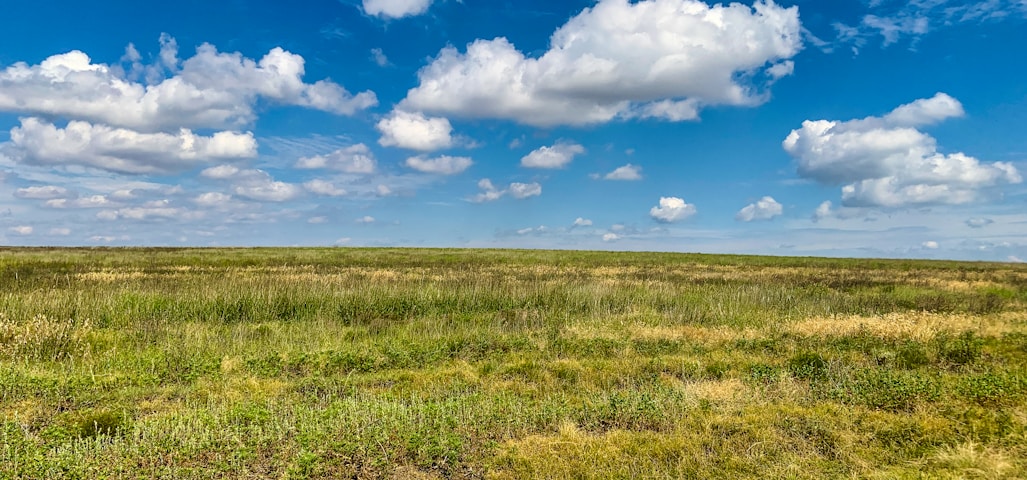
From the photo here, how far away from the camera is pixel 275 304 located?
1827 cm

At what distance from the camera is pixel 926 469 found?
6.02m

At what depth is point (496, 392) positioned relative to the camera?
9.16 meters

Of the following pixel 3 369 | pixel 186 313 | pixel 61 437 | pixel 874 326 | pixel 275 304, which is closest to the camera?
pixel 61 437

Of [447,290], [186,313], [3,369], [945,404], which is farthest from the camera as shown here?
[447,290]

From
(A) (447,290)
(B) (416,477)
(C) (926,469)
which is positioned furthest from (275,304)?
(C) (926,469)

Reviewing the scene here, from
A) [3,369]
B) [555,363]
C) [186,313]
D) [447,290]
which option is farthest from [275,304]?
[555,363]

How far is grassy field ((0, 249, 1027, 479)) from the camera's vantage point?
625cm

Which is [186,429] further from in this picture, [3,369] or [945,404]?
[945,404]

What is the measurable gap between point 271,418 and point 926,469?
7.77 metres

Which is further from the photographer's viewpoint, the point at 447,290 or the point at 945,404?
the point at 447,290

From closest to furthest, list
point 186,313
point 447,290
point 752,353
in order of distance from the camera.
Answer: point 752,353
point 186,313
point 447,290

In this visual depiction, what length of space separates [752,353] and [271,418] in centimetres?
987

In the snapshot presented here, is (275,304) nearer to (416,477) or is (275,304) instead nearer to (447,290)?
(447,290)

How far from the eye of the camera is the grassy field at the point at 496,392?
625 centimetres
